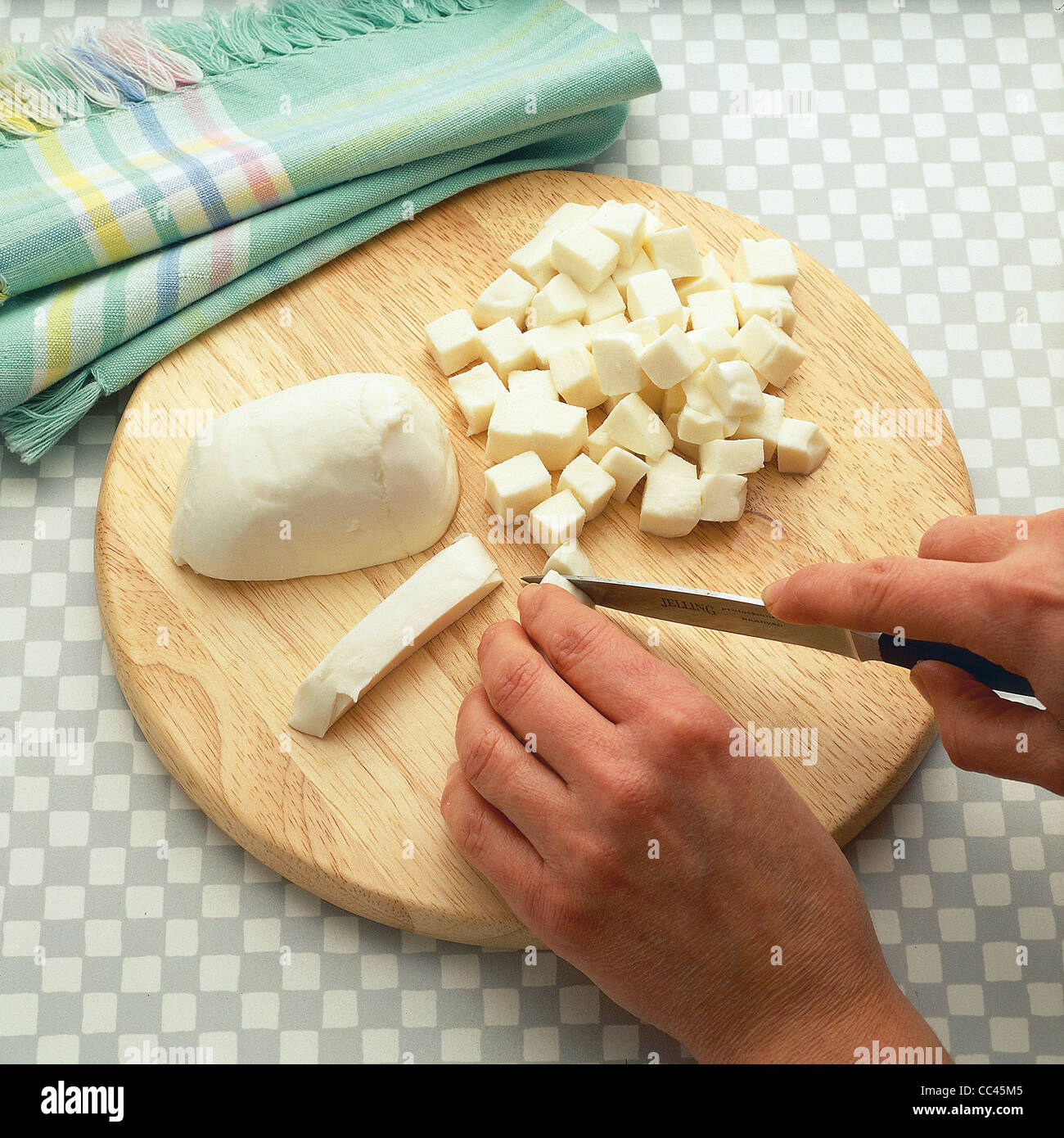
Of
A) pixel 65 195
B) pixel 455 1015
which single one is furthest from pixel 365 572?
pixel 65 195

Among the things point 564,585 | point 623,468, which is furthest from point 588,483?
→ point 564,585

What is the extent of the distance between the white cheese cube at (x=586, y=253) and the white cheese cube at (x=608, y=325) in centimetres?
6

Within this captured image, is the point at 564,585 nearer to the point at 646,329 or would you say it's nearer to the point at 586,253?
the point at 646,329

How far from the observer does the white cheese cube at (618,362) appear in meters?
1.62

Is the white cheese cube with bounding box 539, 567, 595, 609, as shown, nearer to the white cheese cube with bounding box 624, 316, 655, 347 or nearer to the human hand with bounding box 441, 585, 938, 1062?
the human hand with bounding box 441, 585, 938, 1062

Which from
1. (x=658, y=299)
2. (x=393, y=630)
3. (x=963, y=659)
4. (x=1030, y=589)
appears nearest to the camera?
(x=1030, y=589)

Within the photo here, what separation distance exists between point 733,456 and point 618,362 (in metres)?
0.23

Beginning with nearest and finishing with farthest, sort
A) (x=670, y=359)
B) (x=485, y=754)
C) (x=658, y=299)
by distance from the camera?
(x=485, y=754), (x=670, y=359), (x=658, y=299)

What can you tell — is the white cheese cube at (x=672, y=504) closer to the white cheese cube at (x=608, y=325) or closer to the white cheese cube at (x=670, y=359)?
the white cheese cube at (x=670, y=359)

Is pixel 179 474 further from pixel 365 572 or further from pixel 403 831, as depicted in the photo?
pixel 403 831

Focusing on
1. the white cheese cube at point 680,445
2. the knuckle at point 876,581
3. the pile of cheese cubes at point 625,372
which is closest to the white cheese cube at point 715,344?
the pile of cheese cubes at point 625,372

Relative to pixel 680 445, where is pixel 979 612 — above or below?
above

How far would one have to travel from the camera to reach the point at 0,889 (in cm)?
151

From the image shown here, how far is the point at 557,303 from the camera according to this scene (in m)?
1.71
